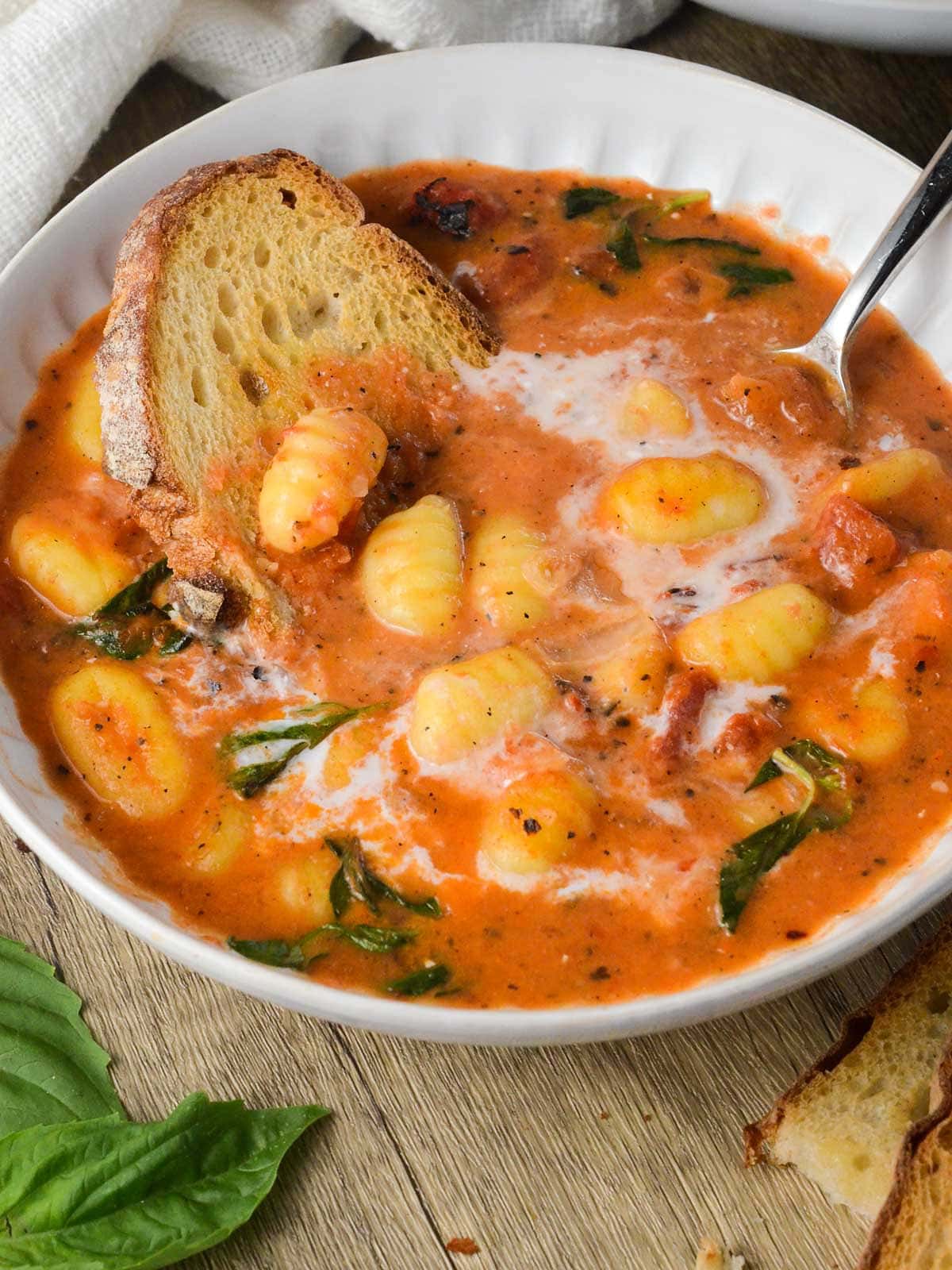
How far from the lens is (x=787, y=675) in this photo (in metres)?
2.70

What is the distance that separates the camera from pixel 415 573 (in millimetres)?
2768

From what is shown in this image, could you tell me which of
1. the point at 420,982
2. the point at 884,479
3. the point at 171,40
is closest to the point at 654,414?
the point at 884,479

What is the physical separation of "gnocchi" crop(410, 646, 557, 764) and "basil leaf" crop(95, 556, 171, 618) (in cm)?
62

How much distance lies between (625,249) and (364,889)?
1.64 metres

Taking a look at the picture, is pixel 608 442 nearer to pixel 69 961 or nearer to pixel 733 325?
pixel 733 325

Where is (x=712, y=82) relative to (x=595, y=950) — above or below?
above

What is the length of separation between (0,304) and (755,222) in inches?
67.5

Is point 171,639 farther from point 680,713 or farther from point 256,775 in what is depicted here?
point 680,713

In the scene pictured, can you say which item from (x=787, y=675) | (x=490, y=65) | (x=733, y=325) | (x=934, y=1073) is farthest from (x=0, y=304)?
(x=934, y=1073)

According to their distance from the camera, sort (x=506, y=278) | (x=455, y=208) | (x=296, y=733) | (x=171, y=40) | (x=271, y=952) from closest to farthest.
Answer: (x=271, y=952) < (x=296, y=733) < (x=506, y=278) < (x=455, y=208) < (x=171, y=40)

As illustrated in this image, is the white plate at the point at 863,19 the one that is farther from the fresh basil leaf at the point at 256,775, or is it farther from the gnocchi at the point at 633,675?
the fresh basil leaf at the point at 256,775

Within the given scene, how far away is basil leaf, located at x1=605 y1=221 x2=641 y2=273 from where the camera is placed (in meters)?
3.30

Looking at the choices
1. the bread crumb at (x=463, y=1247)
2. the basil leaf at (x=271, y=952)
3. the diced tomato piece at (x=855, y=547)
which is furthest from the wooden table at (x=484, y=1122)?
the diced tomato piece at (x=855, y=547)

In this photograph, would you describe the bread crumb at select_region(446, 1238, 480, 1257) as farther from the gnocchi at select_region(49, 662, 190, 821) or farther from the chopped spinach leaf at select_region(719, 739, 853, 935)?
the gnocchi at select_region(49, 662, 190, 821)
